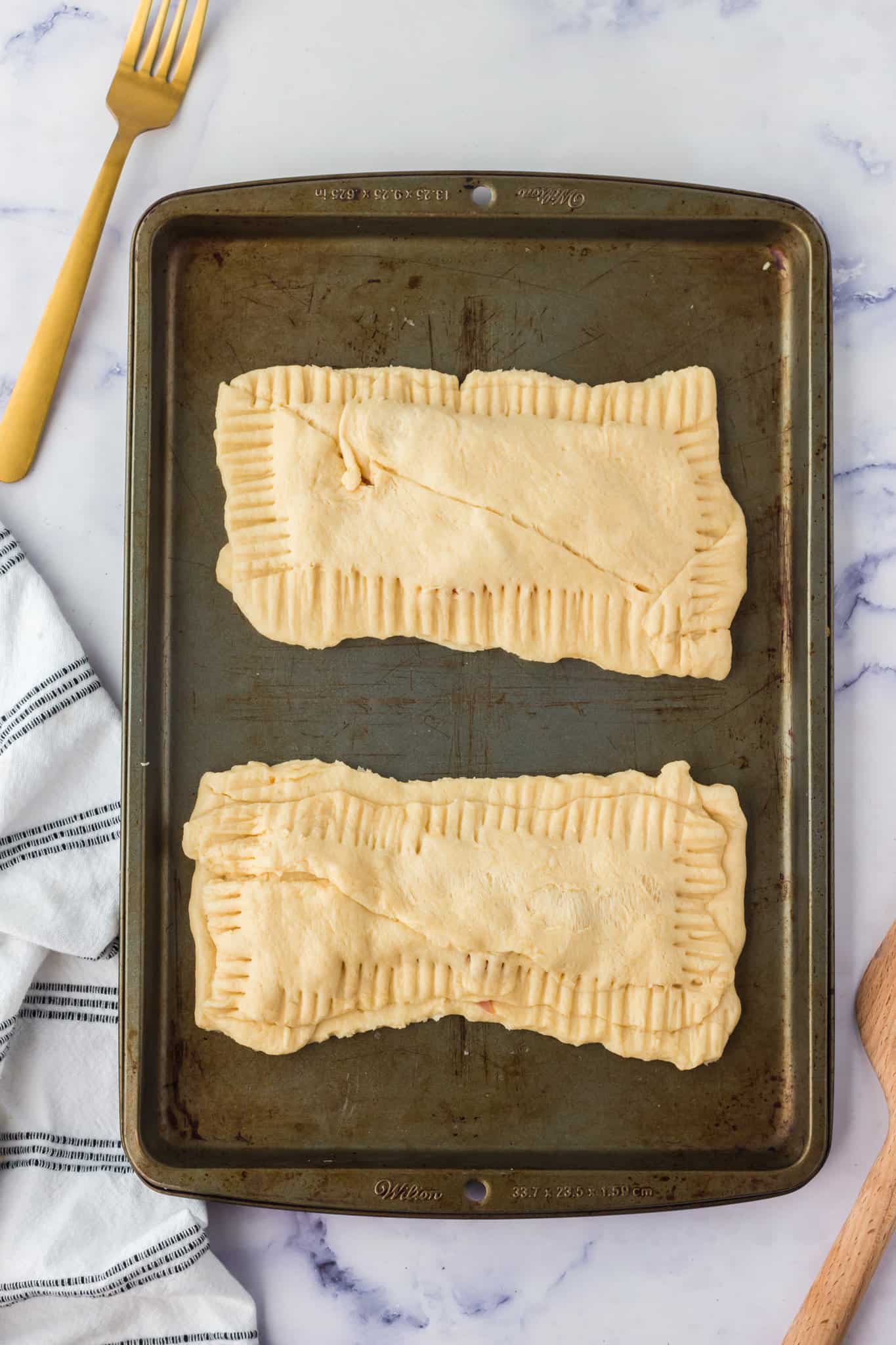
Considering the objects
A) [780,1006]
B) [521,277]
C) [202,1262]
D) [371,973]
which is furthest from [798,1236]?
[521,277]

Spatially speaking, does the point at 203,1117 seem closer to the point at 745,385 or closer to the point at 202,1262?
the point at 202,1262

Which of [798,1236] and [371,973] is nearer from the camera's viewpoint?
[371,973]

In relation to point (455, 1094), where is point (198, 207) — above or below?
above

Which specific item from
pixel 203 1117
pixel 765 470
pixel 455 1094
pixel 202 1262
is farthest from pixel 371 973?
pixel 765 470

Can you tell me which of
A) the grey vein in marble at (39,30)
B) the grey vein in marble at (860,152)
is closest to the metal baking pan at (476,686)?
the grey vein in marble at (860,152)

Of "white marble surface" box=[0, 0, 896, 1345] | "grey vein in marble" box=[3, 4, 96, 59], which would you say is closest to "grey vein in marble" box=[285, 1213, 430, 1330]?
"white marble surface" box=[0, 0, 896, 1345]

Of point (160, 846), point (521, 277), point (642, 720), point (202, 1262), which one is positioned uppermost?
point (521, 277)

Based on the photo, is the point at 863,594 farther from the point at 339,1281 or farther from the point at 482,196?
the point at 339,1281
